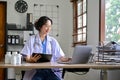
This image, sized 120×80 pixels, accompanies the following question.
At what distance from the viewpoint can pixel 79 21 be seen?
6121 millimetres

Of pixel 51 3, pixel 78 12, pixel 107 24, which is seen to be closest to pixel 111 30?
pixel 107 24

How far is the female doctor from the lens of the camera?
285 cm

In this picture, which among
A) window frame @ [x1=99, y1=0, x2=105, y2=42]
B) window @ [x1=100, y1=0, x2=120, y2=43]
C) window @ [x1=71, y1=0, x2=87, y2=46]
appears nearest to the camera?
window @ [x1=100, y1=0, x2=120, y2=43]

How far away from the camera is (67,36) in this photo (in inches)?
277

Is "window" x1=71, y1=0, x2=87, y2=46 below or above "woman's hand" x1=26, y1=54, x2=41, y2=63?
above

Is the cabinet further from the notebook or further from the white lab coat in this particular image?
the notebook

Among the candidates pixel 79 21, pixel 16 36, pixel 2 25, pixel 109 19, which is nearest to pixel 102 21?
pixel 109 19

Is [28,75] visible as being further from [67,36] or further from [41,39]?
[67,36]

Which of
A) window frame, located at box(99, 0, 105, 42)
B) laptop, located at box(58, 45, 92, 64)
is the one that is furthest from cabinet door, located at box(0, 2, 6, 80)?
laptop, located at box(58, 45, 92, 64)

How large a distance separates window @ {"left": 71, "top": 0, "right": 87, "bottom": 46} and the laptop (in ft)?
8.48

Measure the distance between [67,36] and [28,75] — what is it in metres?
4.24

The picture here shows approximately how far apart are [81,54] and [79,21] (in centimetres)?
338

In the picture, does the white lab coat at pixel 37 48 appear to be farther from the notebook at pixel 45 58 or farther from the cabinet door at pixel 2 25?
the cabinet door at pixel 2 25

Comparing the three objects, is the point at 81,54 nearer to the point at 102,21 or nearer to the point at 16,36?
the point at 102,21
